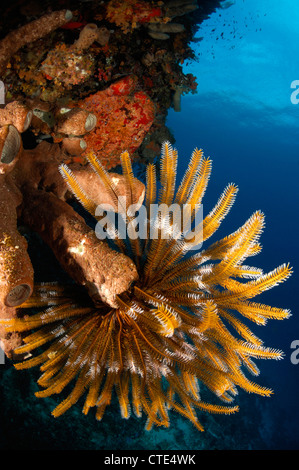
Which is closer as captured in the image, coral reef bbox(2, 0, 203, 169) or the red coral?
coral reef bbox(2, 0, 203, 169)

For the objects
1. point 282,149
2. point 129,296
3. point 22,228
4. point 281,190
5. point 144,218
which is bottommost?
point 129,296

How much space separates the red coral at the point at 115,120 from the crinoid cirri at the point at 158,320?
Result: 1.38 meters

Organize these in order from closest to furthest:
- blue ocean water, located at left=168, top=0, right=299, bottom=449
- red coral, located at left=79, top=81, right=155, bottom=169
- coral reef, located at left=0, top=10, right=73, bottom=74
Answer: coral reef, located at left=0, top=10, right=73, bottom=74
red coral, located at left=79, top=81, right=155, bottom=169
blue ocean water, located at left=168, top=0, right=299, bottom=449

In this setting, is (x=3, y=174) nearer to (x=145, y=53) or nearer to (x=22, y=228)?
(x=22, y=228)

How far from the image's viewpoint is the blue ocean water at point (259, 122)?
1454 inches

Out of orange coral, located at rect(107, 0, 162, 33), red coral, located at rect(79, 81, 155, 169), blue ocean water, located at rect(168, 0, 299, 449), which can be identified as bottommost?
red coral, located at rect(79, 81, 155, 169)

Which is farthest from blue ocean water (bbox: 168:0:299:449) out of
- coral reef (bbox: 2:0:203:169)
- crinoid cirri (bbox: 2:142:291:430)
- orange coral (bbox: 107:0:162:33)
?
orange coral (bbox: 107:0:162:33)

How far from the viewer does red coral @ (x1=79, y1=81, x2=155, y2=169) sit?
369cm

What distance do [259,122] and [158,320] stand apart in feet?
187

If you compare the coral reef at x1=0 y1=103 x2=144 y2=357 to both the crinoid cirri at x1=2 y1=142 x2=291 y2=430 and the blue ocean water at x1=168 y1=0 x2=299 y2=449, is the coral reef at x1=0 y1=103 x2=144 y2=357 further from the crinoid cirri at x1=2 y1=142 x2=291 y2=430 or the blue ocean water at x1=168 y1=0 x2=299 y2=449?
the blue ocean water at x1=168 y1=0 x2=299 y2=449

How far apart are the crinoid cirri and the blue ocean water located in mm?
24657

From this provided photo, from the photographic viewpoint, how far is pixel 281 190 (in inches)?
1945
